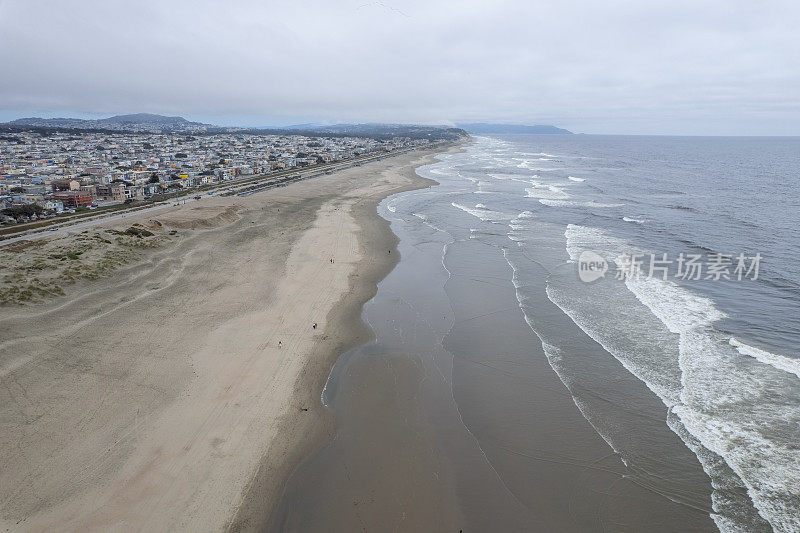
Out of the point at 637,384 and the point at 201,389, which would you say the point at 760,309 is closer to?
the point at 637,384

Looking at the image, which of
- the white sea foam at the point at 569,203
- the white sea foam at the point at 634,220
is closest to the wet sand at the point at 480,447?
the white sea foam at the point at 634,220

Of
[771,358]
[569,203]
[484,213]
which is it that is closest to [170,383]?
[771,358]

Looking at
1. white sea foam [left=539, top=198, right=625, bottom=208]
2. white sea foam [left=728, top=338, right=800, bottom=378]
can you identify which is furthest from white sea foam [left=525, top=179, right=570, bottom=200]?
white sea foam [left=728, top=338, right=800, bottom=378]

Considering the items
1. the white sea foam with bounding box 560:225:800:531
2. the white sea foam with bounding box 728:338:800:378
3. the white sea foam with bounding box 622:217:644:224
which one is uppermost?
the white sea foam with bounding box 622:217:644:224

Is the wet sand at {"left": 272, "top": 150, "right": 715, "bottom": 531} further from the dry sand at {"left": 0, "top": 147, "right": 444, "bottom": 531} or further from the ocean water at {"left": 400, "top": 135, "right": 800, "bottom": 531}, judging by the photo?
the dry sand at {"left": 0, "top": 147, "right": 444, "bottom": 531}

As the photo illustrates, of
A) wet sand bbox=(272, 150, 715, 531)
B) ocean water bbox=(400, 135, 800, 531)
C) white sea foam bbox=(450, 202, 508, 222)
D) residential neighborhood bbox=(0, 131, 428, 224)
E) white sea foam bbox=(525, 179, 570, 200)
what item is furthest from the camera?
white sea foam bbox=(525, 179, 570, 200)

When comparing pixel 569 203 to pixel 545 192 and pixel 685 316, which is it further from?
pixel 685 316

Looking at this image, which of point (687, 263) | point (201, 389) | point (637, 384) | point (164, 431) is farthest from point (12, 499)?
point (687, 263)
